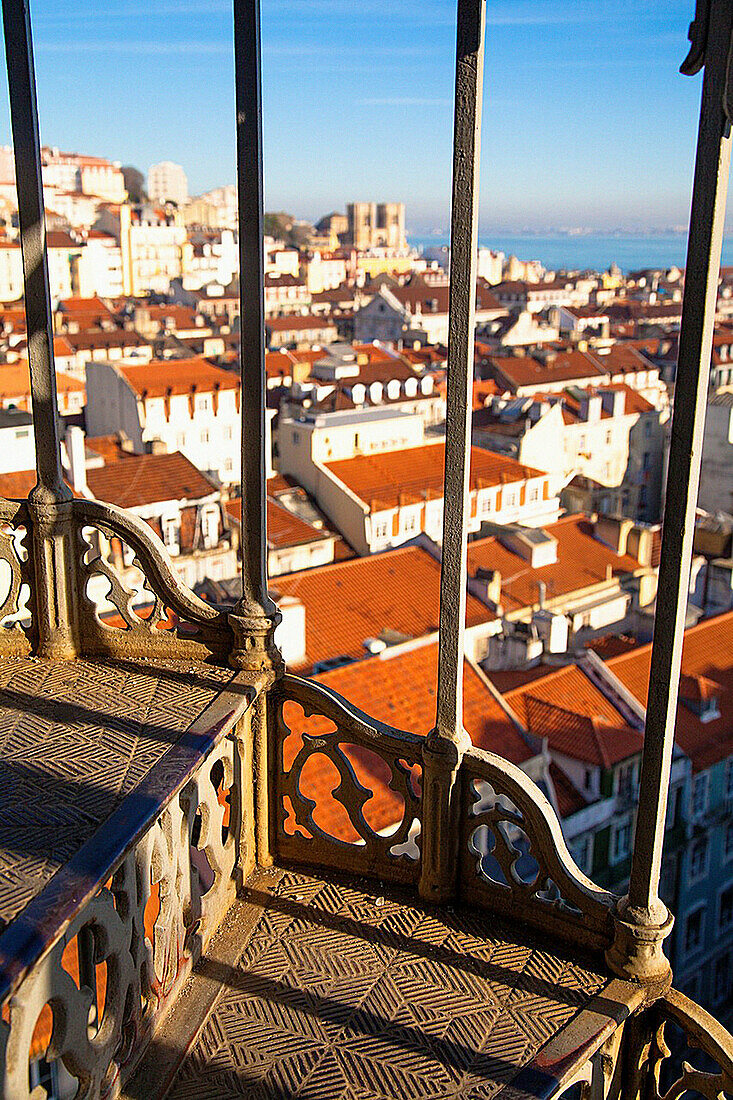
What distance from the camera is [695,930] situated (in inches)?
878

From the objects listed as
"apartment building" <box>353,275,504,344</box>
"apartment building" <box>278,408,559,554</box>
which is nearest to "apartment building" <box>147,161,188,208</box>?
"apartment building" <box>353,275,504,344</box>

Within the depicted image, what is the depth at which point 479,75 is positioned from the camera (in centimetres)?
421

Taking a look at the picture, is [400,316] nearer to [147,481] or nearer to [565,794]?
[147,481]

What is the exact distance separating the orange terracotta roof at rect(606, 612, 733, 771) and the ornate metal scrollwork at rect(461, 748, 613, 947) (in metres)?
17.2

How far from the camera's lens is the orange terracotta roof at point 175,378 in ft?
152

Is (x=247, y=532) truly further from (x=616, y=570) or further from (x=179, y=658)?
(x=616, y=570)

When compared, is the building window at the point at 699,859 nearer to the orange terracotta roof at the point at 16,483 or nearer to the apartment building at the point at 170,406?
the orange terracotta roof at the point at 16,483

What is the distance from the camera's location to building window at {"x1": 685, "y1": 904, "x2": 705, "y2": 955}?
72.5ft

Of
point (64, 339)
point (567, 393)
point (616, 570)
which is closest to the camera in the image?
point (616, 570)

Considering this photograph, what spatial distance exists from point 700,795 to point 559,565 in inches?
476

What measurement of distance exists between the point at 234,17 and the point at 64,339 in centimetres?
6412

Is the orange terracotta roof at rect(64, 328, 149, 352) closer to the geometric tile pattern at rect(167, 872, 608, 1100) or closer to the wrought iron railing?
the wrought iron railing

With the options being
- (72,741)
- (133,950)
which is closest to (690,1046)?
(133,950)

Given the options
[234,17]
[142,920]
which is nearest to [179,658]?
[142,920]
